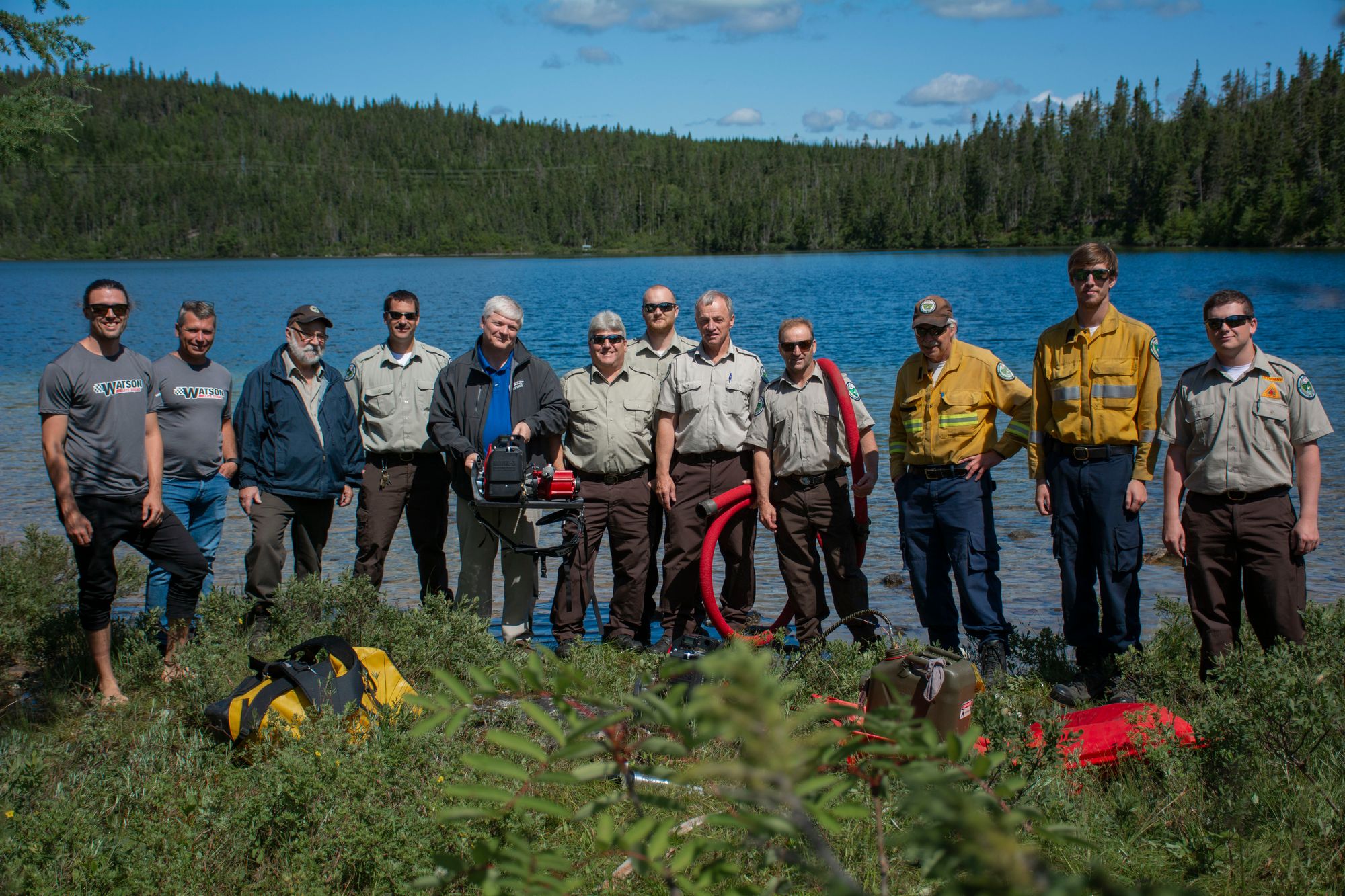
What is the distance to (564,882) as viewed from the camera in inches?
55.2

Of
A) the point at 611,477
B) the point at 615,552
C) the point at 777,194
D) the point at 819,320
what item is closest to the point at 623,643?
the point at 615,552

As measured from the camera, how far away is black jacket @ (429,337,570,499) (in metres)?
5.94

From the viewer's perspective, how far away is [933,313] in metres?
5.35

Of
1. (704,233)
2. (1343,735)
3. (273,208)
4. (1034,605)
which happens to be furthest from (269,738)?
(273,208)

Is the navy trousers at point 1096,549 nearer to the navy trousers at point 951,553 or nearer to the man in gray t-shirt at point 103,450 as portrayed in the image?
the navy trousers at point 951,553

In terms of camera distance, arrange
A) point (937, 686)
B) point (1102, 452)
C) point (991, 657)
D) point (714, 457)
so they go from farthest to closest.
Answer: point (714, 457) → point (991, 657) → point (1102, 452) → point (937, 686)

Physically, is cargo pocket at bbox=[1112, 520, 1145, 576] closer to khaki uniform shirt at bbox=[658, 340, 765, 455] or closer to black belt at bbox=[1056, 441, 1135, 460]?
black belt at bbox=[1056, 441, 1135, 460]

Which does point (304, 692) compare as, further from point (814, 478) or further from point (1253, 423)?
point (1253, 423)

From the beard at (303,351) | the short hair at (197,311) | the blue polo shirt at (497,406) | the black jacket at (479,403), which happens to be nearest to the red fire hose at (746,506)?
the black jacket at (479,403)

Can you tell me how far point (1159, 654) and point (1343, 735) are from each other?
137cm

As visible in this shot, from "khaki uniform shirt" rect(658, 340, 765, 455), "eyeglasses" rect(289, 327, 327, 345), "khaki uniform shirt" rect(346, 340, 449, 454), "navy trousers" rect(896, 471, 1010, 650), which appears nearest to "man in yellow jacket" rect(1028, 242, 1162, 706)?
"navy trousers" rect(896, 471, 1010, 650)

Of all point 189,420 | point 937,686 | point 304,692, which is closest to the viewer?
point 937,686

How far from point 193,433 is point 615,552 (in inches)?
108

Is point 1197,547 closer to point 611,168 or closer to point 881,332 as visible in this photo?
point 881,332
